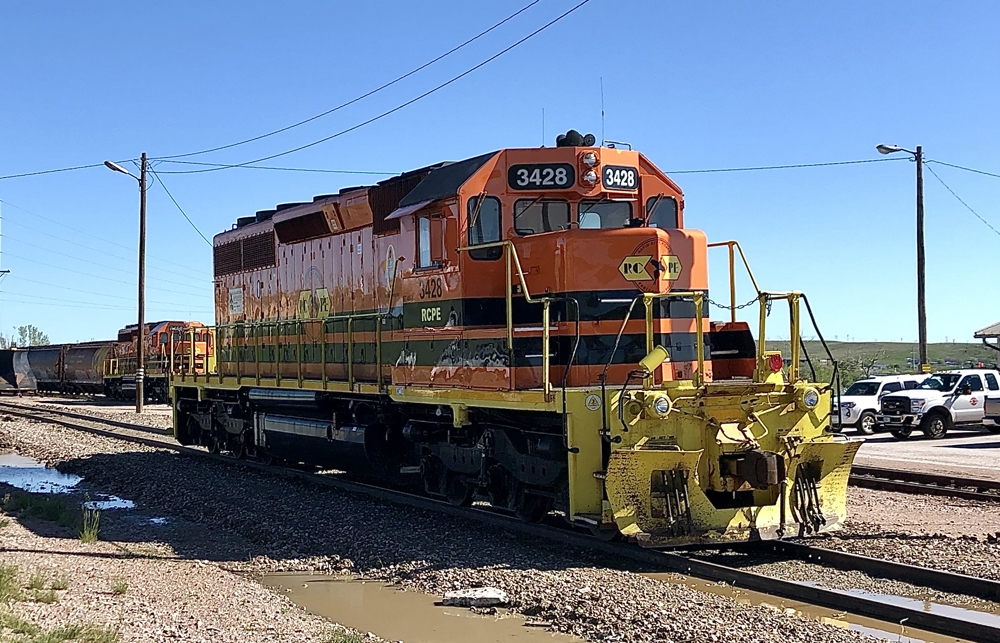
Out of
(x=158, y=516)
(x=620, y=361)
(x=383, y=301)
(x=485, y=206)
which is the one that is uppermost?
(x=485, y=206)

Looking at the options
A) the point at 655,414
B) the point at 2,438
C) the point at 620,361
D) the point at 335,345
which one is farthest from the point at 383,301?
the point at 2,438

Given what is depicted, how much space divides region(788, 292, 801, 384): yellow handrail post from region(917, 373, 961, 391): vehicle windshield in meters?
17.7

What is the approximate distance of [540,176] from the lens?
32.3 feet

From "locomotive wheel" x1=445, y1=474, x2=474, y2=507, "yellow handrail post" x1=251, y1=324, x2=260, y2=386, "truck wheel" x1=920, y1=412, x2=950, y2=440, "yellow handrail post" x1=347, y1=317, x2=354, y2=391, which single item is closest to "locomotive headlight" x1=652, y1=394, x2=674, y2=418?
"locomotive wheel" x1=445, y1=474, x2=474, y2=507

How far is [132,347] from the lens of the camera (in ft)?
133

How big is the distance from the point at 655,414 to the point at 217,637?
12.6ft

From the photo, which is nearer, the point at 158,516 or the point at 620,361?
the point at 620,361

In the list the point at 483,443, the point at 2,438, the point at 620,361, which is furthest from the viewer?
the point at 2,438

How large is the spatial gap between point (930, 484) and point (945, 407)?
36.7ft

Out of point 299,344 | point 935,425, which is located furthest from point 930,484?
point 935,425

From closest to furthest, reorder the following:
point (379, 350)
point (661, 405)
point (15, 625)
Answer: point (15, 625) → point (661, 405) → point (379, 350)

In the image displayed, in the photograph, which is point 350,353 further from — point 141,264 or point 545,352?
point 141,264

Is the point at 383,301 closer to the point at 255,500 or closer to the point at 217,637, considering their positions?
the point at 255,500

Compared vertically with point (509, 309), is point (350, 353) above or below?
below
